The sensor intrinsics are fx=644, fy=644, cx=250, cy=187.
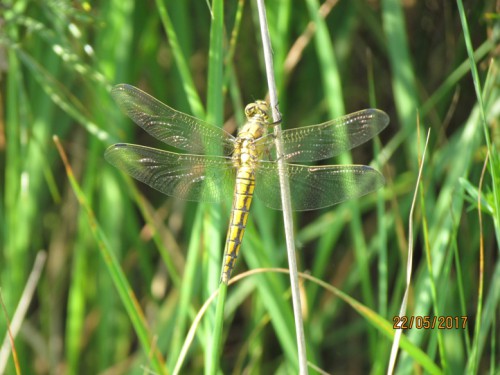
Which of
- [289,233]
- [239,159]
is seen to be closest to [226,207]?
[239,159]

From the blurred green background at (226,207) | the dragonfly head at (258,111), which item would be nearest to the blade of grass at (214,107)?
the blurred green background at (226,207)

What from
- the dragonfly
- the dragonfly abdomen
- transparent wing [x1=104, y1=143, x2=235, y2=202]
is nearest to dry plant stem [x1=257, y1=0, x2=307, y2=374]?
the dragonfly abdomen

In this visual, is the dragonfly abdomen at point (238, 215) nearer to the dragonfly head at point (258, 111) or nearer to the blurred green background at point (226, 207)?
the blurred green background at point (226, 207)

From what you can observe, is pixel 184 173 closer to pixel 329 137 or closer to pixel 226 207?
pixel 226 207

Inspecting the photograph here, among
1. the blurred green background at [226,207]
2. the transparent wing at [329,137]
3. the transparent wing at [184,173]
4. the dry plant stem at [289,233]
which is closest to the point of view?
the dry plant stem at [289,233]

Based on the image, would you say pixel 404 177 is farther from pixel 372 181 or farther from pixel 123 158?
pixel 123 158

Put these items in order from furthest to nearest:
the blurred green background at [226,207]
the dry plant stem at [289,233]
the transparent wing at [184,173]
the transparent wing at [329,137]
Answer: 1. the blurred green background at [226,207]
2. the transparent wing at [184,173]
3. the transparent wing at [329,137]
4. the dry plant stem at [289,233]

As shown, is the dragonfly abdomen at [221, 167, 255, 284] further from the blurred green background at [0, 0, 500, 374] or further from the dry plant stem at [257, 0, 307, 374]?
the dry plant stem at [257, 0, 307, 374]

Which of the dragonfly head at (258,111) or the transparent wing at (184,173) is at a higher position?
the dragonfly head at (258,111)
